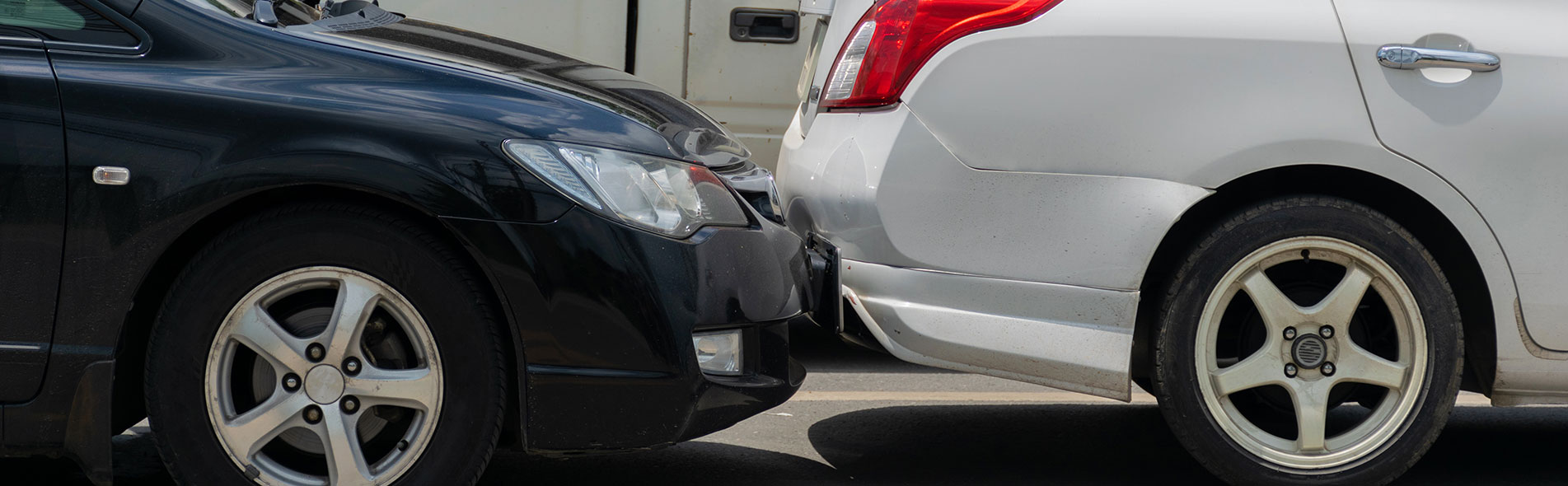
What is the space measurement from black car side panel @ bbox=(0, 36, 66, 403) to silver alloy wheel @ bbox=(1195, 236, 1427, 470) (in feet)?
7.56

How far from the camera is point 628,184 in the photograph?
2777 millimetres

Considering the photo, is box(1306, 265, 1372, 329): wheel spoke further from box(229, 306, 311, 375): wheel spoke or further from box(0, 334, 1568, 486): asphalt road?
box(229, 306, 311, 375): wheel spoke

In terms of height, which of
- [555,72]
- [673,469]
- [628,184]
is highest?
[555,72]

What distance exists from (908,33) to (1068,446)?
133 centimetres

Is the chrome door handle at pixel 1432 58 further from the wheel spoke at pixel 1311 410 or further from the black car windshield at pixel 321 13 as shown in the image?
the black car windshield at pixel 321 13

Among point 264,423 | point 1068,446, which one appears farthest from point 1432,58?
point 264,423

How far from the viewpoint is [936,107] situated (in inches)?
123

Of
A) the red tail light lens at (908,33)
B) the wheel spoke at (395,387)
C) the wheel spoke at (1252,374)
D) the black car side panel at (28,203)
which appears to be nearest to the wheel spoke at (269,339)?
the wheel spoke at (395,387)

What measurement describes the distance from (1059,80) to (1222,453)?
0.89m

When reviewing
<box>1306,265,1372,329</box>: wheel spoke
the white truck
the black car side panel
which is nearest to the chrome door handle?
<box>1306,265,1372,329</box>: wheel spoke

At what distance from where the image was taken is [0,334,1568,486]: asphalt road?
3498 mm

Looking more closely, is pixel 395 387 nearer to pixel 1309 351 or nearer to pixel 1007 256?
pixel 1007 256

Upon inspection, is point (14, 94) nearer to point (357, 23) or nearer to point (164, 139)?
point (164, 139)

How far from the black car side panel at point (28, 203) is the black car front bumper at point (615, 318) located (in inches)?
28.8
